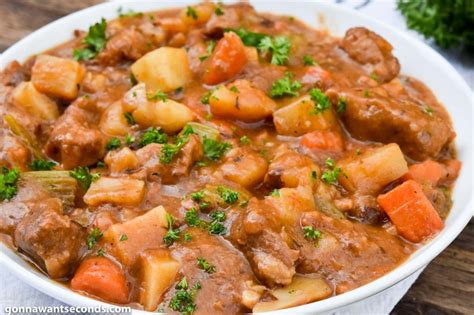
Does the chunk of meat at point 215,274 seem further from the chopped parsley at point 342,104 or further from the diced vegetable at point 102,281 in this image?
the chopped parsley at point 342,104

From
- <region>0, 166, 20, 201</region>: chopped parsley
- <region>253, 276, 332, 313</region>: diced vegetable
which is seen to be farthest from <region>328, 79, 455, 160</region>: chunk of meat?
<region>0, 166, 20, 201</region>: chopped parsley

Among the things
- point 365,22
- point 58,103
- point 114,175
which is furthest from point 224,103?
point 365,22

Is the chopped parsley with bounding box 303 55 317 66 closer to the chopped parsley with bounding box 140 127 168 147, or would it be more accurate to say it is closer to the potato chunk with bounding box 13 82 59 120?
the chopped parsley with bounding box 140 127 168 147

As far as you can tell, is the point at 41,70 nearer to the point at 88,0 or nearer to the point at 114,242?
the point at 114,242

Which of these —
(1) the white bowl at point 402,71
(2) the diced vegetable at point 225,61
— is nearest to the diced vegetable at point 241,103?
(2) the diced vegetable at point 225,61

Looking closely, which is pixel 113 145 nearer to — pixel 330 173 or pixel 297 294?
pixel 330 173

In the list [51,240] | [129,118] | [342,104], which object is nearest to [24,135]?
[129,118]
